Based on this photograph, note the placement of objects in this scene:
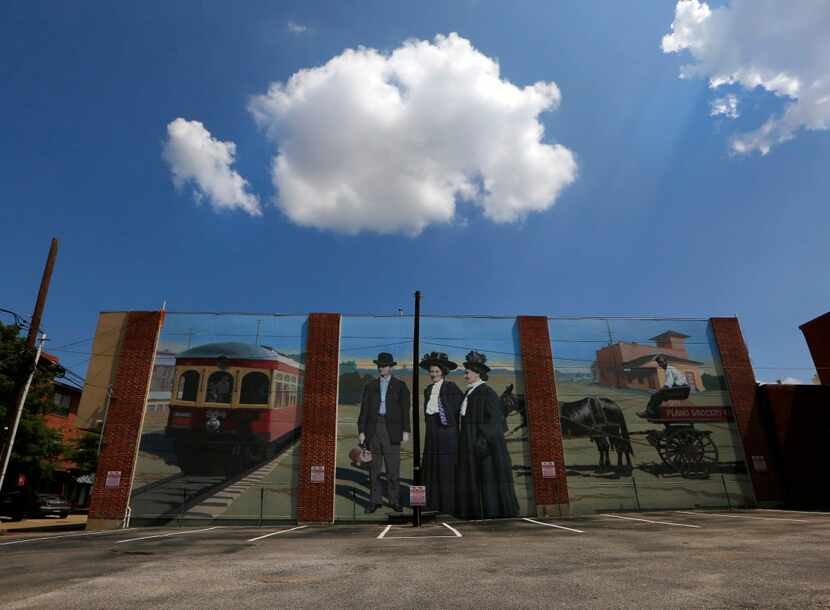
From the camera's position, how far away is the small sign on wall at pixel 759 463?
2233 cm

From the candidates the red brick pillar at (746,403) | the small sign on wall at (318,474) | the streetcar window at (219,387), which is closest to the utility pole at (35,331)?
the streetcar window at (219,387)

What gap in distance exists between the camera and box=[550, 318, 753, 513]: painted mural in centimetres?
2175

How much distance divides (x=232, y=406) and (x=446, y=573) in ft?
58.7

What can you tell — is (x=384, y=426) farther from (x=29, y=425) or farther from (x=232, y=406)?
(x=29, y=425)

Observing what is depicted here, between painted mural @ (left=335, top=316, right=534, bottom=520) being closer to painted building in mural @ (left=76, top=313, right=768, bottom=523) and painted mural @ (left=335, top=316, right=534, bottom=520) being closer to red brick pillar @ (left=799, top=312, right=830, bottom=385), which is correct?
painted building in mural @ (left=76, top=313, right=768, bottom=523)

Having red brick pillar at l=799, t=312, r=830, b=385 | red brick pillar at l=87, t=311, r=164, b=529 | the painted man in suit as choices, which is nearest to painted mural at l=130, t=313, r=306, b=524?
red brick pillar at l=87, t=311, r=164, b=529

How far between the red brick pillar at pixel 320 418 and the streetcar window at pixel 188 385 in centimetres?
536

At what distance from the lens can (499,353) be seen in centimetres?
2364

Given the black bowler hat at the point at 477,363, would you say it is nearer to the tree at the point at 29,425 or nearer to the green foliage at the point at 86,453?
the tree at the point at 29,425

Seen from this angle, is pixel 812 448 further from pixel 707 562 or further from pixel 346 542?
pixel 346 542

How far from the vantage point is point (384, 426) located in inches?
864

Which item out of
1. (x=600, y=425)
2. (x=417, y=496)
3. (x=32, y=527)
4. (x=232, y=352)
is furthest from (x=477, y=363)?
(x=32, y=527)

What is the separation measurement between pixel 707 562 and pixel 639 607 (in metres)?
3.39

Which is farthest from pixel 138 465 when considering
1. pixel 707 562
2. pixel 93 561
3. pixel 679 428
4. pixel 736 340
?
pixel 736 340
